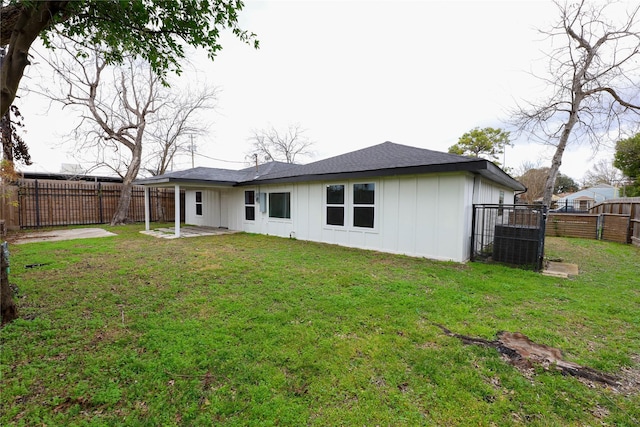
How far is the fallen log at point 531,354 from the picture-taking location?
227 centimetres

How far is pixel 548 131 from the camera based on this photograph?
8.70m

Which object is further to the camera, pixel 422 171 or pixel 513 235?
pixel 422 171

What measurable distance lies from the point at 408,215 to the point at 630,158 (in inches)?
823

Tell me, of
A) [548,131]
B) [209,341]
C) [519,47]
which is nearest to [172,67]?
[209,341]

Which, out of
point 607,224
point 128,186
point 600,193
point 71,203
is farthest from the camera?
point 600,193

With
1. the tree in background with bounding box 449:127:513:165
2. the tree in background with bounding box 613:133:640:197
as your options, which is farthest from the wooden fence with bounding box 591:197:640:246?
the tree in background with bounding box 449:127:513:165

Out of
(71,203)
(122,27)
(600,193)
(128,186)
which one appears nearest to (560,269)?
(122,27)

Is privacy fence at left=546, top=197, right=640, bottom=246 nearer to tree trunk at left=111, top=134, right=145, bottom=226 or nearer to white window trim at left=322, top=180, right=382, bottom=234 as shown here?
white window trim at left=322, top=180, right=382, bottom=234

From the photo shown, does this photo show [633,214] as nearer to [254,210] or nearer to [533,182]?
[254,210]

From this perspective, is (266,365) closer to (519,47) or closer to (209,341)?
(209,341)

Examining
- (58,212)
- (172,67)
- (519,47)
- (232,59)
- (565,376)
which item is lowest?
(565,376)

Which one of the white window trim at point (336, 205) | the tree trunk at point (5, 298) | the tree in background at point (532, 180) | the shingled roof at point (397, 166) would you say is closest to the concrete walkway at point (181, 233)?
the shingled roof at point (397, 166)

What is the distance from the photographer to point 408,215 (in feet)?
22.2

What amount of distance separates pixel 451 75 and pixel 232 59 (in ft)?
23.8
